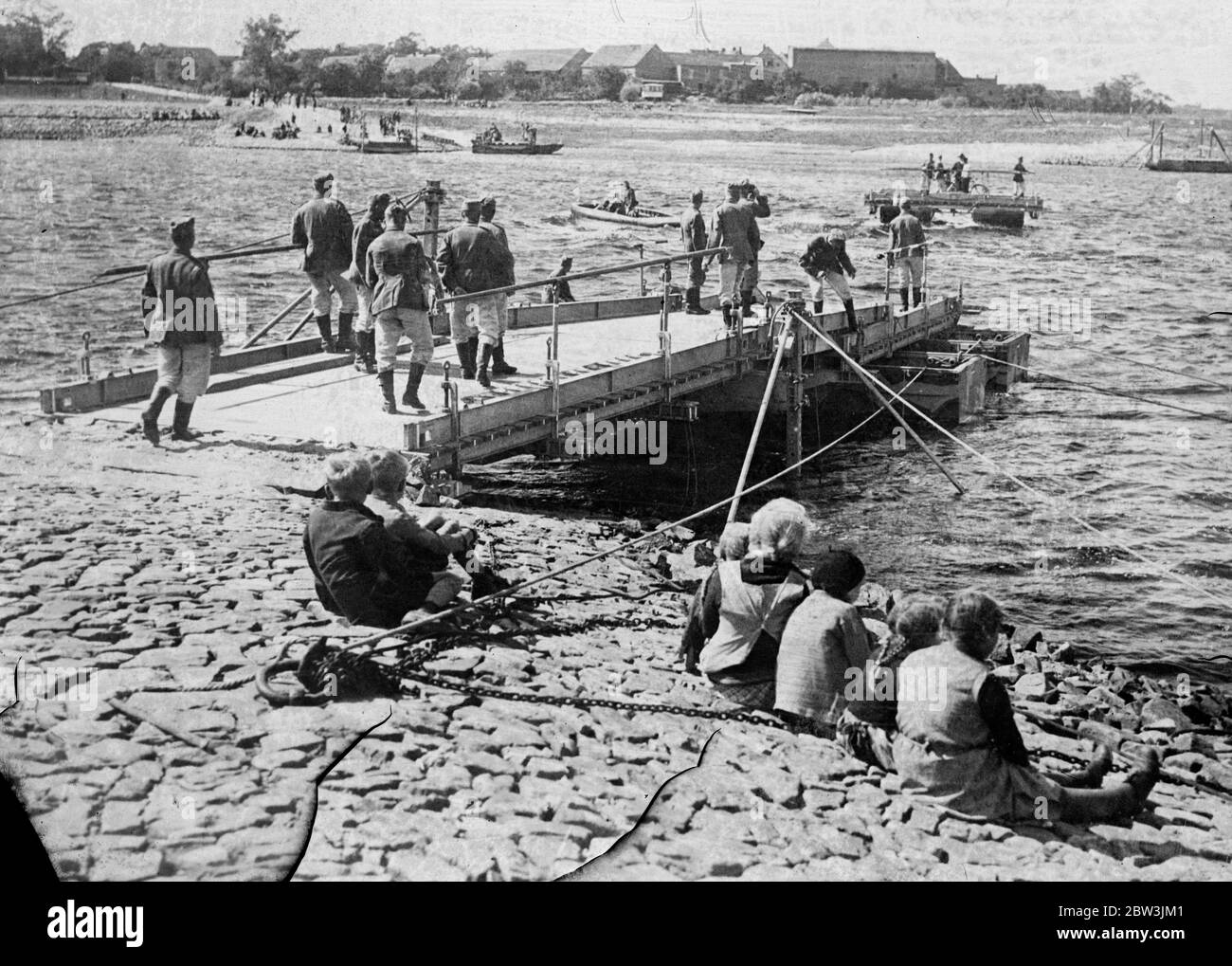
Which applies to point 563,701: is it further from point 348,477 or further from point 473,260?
point 473,260

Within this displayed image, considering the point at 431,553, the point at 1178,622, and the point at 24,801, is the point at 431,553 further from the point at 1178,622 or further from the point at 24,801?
the point at 1178,622

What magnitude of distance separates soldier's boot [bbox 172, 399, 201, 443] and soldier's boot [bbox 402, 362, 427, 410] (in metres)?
1.84

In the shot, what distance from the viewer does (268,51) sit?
37.4 ft

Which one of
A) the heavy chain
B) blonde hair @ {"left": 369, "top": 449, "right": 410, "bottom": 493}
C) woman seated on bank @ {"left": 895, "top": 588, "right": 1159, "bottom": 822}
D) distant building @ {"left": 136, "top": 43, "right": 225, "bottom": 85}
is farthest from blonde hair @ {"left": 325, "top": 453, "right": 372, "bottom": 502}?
distant building @ {"left": 136, "top": 43, "right": 225, "bottom": 85}

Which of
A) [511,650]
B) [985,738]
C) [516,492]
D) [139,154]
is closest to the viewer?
[985,738]

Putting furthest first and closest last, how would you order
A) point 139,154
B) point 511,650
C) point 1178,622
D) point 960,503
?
1. point 139,154
2. point 960,503
3. point 1178,622
4. point 511,650

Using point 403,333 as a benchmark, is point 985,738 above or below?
below

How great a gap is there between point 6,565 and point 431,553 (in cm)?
241

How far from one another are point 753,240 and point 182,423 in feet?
25.6

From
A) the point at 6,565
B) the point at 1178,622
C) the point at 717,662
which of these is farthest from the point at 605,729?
the point at 1178,622

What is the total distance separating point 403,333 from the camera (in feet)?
38.2

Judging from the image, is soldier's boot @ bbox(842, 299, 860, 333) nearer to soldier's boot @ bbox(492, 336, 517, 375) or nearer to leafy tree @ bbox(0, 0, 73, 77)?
soldier's boot @ bbox(492, 336, 517, 375)

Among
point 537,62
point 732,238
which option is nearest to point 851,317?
point 732,238

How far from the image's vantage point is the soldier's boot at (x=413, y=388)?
38.0 ft
